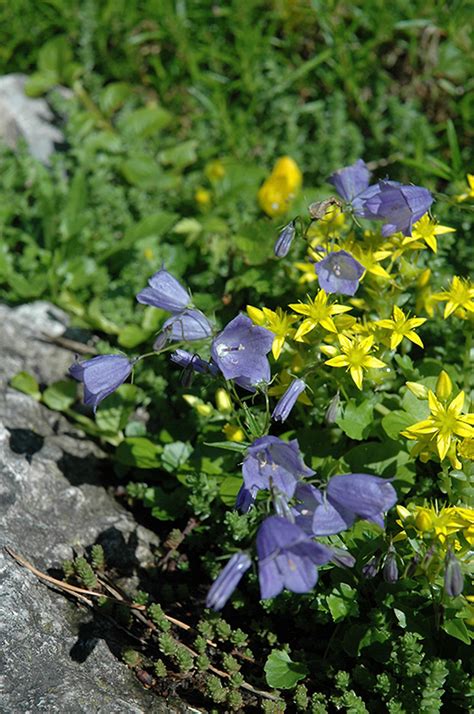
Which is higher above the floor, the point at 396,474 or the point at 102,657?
the point at 396,474

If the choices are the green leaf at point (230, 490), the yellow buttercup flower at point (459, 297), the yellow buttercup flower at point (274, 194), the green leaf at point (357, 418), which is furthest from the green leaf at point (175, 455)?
the yellow buttercup flower at point (274, 194)

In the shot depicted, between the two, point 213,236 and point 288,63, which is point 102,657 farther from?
point 288,63

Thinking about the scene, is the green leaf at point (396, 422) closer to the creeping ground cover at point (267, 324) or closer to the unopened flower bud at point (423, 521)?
the creeping ground cover at point (267, 324)

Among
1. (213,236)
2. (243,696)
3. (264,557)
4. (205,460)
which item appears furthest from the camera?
(213,236)

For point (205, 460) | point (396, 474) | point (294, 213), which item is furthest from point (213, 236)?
point (396, 474)

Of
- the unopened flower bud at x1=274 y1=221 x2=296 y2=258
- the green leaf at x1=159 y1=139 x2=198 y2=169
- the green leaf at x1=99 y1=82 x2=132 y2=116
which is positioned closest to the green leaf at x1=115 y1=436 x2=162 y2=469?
the unopened flower bud at x1=274 y1=221 x2=296 y2=258

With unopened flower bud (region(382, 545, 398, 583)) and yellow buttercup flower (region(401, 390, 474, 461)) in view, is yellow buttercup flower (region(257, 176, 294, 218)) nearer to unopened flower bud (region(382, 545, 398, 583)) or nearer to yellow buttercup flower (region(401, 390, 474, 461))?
yellow buttercup flower (region(401, 390, 474, 461))

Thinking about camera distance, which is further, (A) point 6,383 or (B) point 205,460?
(A) point 6,383
